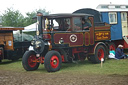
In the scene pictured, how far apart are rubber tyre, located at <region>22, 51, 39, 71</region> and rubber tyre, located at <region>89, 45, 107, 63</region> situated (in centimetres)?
292

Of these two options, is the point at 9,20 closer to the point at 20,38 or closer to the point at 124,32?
the point at 20,38

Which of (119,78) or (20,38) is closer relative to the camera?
(119,78)

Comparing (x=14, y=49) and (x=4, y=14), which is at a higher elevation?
(x=4, y=14)

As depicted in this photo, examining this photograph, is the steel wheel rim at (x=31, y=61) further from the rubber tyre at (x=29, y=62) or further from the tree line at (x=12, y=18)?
the tree line at (x=12, y=18)

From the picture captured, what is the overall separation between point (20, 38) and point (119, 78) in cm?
911

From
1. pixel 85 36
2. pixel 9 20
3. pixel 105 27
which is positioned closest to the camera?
pixel 85 36

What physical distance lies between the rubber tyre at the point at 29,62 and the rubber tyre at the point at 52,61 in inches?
43.3

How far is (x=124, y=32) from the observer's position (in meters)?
15.9

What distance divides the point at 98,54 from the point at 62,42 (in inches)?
108

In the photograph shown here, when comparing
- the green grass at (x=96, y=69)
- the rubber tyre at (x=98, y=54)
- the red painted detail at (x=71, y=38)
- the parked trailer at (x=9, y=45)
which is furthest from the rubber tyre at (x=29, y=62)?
the parked trailer at (x=9, y=45)

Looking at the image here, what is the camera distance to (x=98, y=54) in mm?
12156

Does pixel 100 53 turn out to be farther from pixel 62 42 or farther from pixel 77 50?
pixel 62 42

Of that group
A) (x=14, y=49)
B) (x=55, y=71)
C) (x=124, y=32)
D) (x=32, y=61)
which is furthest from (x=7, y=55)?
(x=124, y=32)

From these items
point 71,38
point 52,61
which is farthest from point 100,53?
point 52,61
